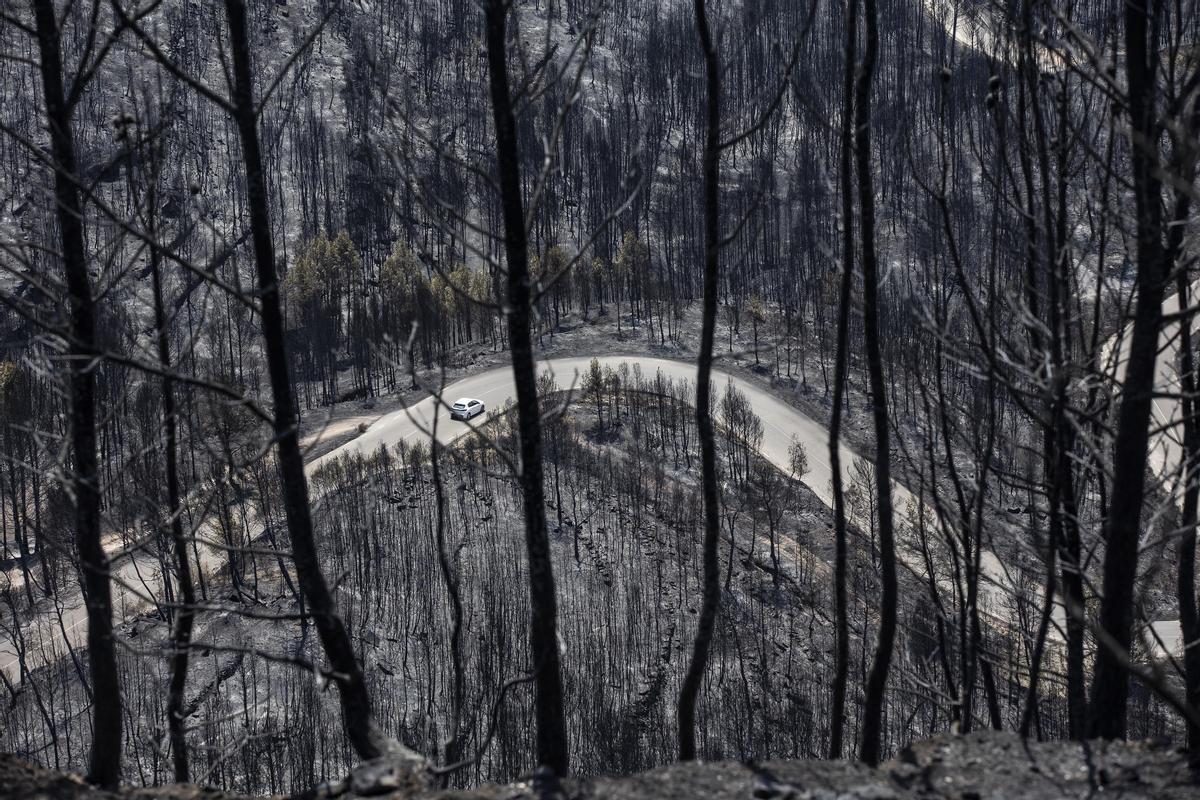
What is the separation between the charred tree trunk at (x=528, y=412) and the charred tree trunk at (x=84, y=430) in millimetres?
3192

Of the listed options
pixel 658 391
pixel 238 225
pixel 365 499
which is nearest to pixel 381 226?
pixel 238 225

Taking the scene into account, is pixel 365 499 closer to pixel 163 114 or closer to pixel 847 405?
pixel 847 405

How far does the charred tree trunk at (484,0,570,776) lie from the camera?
23.7 ft

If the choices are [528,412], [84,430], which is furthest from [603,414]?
[528,412]

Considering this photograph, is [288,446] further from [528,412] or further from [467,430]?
[467,430]

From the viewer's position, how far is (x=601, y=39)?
125250 mm

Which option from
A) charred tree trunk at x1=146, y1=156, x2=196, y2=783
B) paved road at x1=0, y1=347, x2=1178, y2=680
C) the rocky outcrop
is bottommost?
the rocky outcrop

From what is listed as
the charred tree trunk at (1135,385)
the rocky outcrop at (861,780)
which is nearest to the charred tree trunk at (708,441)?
the rocky outcrop at (861,780)

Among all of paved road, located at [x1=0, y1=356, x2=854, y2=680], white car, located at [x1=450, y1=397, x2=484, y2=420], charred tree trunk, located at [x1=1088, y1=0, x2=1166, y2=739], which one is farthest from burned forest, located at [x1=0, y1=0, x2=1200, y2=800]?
paved road, located at [x1=0, y1=356, x2=854, y2=680]

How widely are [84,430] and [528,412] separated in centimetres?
356

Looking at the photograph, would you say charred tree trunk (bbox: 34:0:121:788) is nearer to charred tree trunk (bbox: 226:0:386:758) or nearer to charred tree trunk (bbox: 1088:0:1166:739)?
charred tree trunk (bbox: 226:0:386:758)

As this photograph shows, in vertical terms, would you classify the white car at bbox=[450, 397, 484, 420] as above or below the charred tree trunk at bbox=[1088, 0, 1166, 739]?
above

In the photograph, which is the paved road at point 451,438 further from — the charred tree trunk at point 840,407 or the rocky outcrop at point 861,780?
the rocky outcrop at point 861,780

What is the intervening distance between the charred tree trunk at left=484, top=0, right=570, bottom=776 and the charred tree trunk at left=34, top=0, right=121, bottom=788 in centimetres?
319
